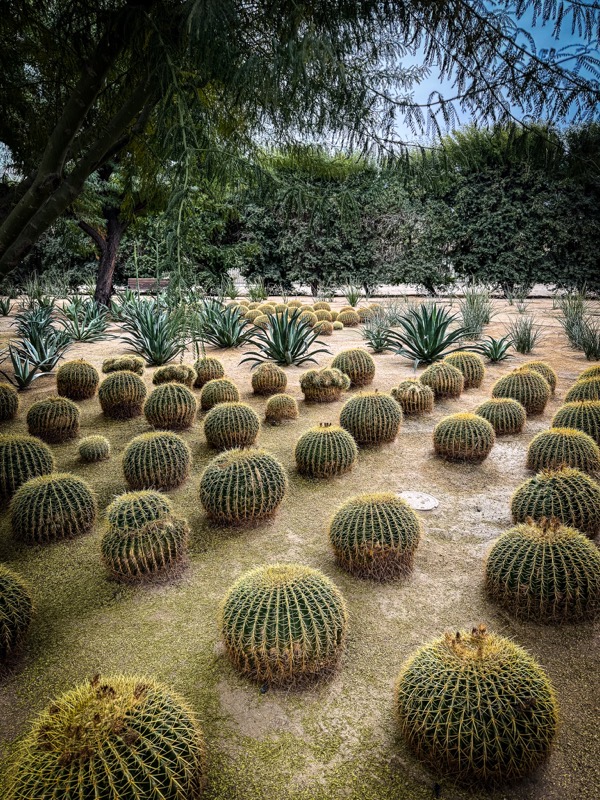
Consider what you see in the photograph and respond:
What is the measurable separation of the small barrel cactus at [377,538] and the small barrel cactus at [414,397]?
286 centimetres

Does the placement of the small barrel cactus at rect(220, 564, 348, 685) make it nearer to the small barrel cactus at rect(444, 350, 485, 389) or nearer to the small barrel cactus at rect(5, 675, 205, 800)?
the small barrel cactus at rect(5, 675, 205, 800)

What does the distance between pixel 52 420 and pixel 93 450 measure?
2.39 ft

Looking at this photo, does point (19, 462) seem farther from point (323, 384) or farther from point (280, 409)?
point (323, 384)

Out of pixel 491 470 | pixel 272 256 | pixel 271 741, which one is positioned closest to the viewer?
pixel 271 741

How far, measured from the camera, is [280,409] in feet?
20.6

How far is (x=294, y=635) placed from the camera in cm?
264

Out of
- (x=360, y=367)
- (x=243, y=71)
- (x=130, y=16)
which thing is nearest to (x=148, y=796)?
(x=243, y=71)

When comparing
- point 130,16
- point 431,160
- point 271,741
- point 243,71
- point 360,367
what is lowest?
point 271,741

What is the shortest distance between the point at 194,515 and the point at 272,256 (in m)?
16.3

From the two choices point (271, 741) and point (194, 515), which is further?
point (194, 515)

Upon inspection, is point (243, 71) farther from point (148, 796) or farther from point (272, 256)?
point (272, 256)

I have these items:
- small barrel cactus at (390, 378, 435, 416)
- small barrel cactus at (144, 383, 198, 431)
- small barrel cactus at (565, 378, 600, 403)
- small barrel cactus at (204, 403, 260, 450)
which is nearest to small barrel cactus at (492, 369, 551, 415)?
small barrel cactus at (565, 378, 600, 403)

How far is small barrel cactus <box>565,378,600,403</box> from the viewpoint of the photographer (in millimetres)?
5543

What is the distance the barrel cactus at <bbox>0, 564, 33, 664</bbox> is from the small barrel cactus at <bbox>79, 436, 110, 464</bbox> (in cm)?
237
